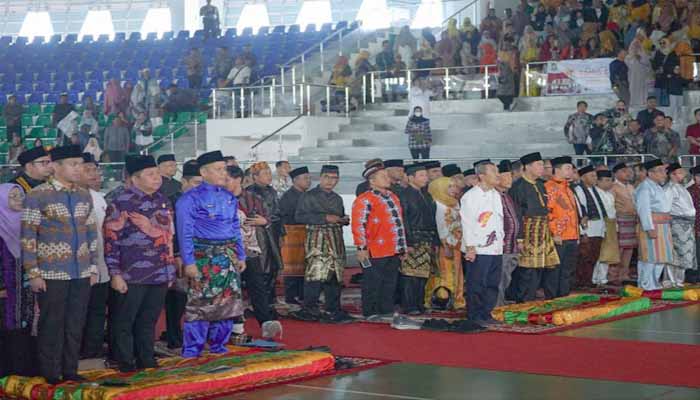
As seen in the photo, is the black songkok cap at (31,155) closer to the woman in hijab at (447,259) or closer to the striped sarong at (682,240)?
the woman in hijab at (447,259)

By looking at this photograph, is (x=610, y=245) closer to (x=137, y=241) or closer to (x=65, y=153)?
(x=137, y=241)

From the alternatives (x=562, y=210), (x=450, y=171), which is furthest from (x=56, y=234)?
(x=562, y=210)

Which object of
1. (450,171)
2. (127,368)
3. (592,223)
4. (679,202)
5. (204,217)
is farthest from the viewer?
(592,223)

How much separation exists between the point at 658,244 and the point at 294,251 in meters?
4.49

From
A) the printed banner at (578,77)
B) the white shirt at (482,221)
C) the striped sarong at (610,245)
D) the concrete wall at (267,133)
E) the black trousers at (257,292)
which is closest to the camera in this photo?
the black trousers at (257,292)

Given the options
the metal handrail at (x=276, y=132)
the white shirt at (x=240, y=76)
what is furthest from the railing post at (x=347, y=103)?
the white shirt at (x=240, y=76)

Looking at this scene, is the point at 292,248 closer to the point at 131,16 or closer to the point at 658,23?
the point at 658,23

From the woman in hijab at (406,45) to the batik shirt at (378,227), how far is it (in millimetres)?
13753

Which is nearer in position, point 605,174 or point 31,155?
point 31,155

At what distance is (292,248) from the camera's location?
14727 mm

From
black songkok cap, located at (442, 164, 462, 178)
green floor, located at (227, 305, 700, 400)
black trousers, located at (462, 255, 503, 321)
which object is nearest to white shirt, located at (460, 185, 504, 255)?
black trousers, located at (462, 255, 503, 321)

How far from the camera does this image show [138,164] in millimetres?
9523

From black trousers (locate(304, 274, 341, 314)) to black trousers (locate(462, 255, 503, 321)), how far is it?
1.47 m

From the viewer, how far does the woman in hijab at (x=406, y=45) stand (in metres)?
26.6
